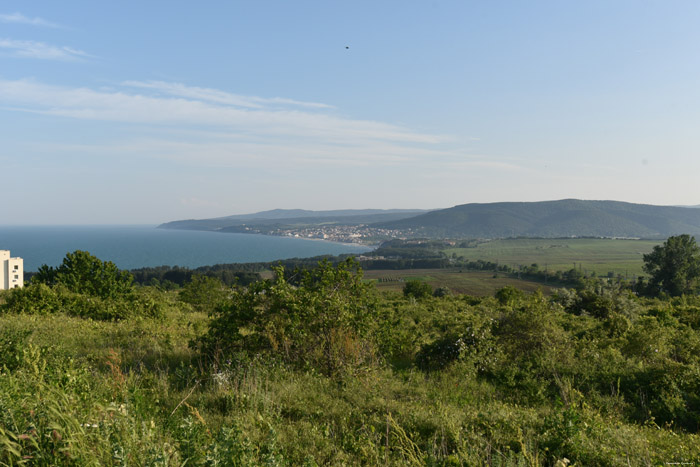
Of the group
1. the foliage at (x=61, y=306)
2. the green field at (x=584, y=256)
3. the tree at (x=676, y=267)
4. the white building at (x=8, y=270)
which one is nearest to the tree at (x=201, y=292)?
the foliage at (x=61, y=306)

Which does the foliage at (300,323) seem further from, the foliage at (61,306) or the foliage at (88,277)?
the foliage at (88,277)

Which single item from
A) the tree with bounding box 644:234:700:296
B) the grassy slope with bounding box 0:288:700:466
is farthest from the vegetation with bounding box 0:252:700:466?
the tree with bounding box 644:234:700:296

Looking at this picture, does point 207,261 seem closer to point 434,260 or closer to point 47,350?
point 434,260

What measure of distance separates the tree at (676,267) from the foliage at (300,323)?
169 ft

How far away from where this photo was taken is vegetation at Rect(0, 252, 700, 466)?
9.84 ft

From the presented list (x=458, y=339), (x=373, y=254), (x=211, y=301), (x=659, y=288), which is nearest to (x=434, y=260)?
(x=373, y=254)

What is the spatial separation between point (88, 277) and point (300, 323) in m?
22.8

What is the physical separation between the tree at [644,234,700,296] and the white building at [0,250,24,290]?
84940mm

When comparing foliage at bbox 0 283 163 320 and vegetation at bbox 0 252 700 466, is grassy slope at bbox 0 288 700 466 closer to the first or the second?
vegetation at bbox 0 252 700 466

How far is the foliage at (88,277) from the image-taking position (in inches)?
884

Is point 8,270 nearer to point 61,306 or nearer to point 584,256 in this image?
point 61,306

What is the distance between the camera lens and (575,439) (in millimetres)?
3748

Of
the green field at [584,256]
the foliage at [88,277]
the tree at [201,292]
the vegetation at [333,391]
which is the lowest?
the green field at [584,256]

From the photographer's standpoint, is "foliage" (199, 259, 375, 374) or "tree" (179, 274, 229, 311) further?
"tree" (179, 274, 229, 311)
